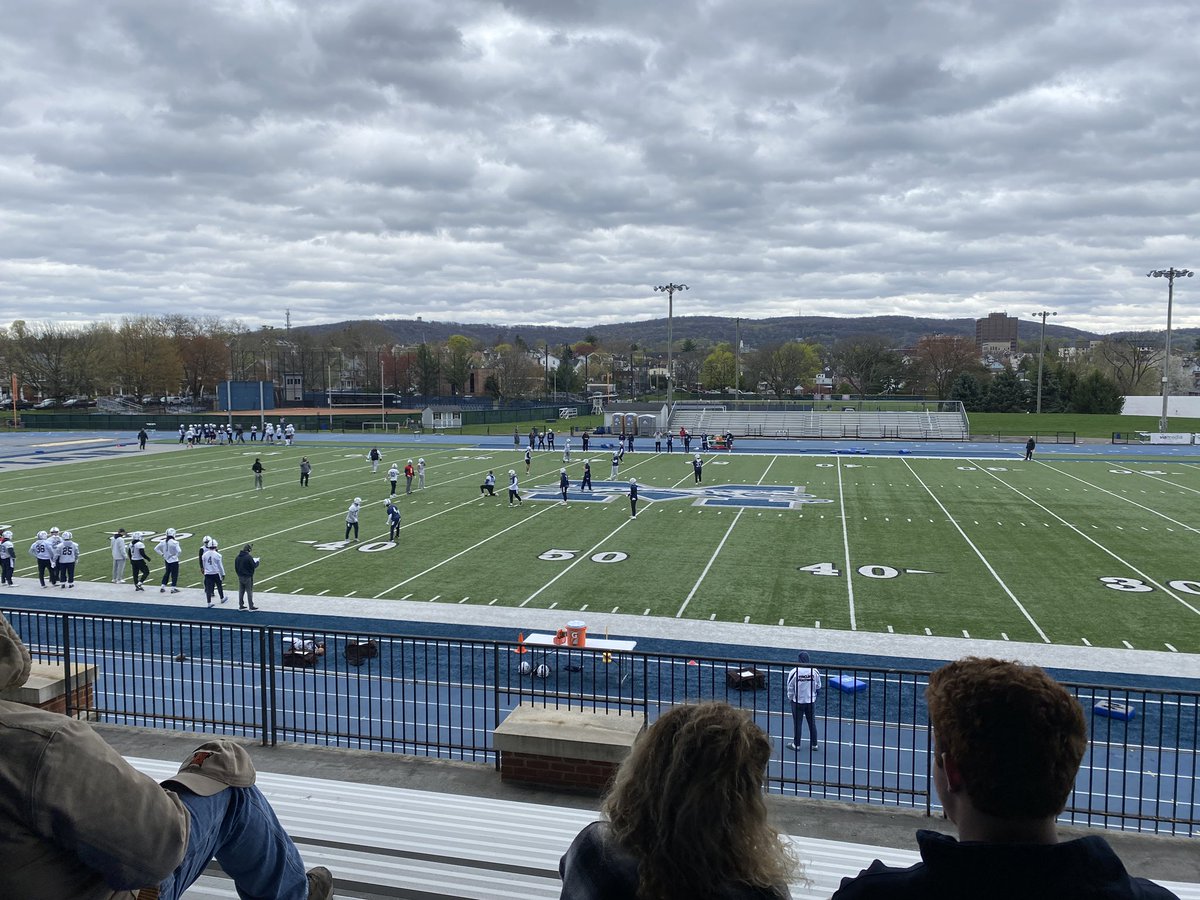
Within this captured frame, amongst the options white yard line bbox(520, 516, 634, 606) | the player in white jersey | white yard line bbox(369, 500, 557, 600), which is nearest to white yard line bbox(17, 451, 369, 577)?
the player in white jersey

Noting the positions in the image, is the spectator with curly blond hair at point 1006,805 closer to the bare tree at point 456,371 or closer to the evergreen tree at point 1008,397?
the evergreen tree at point 1008,397

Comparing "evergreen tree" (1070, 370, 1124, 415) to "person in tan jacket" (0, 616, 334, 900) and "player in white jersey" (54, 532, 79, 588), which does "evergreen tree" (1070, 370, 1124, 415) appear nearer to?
"player in white jersey" (54, 532, 79, 588)

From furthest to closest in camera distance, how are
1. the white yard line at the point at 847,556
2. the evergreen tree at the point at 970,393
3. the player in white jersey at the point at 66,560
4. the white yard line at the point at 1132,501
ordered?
the evergreen tree at the point at 970,393 → the white yard line at the point at 1132,501 → the player in white jersey at the point at 66,560 → the white yard line at the point at 847,556

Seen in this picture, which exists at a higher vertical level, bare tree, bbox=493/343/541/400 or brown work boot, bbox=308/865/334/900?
bare tree, bbox=493/343/541/400

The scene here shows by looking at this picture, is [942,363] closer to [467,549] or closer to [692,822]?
[467,549]

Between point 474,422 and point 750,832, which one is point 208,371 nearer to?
point 474,422

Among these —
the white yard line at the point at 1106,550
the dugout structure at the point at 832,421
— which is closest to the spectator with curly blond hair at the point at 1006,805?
the white yard line at the point at 1106,550

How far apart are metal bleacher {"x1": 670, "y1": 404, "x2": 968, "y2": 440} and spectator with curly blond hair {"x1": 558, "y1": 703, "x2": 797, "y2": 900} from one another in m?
60.4

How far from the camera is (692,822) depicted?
7.73ft

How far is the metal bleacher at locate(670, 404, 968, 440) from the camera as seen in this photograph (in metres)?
63.3

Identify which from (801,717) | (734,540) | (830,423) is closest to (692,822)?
(801,717)

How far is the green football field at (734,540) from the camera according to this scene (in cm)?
1675

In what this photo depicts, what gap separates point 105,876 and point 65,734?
1.37 feet

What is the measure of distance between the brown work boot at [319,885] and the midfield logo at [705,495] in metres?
25.4
